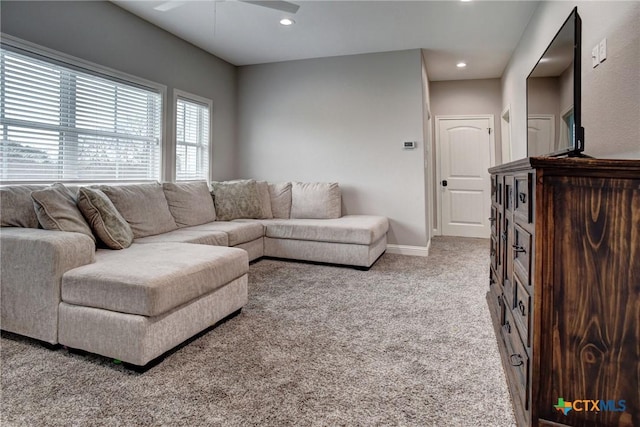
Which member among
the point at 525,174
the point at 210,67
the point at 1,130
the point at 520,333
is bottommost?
the point at 520,333

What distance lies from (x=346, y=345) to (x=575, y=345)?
3.78 feet

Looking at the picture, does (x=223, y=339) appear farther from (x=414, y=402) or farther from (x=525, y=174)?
(x=525, y=174)

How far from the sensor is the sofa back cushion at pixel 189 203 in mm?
3602

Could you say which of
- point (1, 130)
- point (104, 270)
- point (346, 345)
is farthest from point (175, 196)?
point (346, 345)

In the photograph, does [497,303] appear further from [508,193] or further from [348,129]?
[348,129]

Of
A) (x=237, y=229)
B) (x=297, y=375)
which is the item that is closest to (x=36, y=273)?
(x=297, y=375)

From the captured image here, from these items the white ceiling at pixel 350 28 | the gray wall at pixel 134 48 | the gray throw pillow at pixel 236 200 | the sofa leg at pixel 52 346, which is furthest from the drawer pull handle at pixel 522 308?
the gray wall at pixel 134 48

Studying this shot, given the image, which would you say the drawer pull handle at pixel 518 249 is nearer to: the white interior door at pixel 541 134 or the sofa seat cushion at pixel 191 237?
the white interior door at pixel 541 134

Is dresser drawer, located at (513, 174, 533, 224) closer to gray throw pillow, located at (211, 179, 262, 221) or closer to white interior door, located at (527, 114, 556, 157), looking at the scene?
white interior door, located at (527, 114, 556, 157)

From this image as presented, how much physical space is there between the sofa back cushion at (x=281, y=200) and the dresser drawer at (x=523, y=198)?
10.8ft

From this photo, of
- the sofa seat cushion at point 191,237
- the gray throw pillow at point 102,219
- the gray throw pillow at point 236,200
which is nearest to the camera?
the gray throw pillow at point 102,219

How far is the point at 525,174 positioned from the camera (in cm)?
133

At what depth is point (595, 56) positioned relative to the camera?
6.45ft

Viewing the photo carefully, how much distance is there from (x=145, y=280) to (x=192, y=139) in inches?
125
